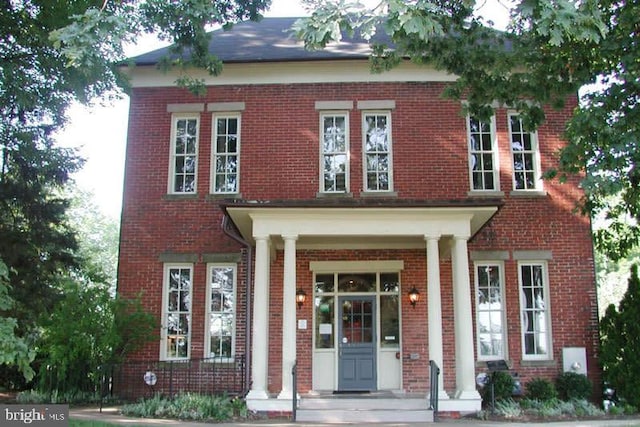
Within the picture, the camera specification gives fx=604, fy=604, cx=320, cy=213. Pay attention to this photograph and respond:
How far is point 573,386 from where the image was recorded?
12.5 metres

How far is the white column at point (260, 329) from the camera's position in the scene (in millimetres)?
11359

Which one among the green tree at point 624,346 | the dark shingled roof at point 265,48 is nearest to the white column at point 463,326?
the green tree at point 624,346

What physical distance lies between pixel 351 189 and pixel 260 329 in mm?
4227

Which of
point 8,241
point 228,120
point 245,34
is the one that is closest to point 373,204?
→ point 228,120

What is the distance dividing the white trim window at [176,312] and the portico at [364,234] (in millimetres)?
2775

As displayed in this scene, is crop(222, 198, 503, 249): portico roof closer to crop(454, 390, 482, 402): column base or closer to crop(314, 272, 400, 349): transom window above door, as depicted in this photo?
crop(314, 272, 400, 349): transom window above door

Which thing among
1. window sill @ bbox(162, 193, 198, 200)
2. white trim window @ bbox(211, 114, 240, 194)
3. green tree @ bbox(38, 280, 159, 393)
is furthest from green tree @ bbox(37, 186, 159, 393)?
white trim window @ bbox(211, 114, 240, 194)

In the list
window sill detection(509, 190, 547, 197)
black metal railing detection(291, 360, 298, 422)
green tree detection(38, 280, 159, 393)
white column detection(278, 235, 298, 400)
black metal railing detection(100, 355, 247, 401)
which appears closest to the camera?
black metal railing detection(291, 360, 298, 422)

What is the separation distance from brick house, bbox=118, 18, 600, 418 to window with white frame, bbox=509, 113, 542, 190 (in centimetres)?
3

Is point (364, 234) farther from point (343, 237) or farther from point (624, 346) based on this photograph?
point (624, 346)

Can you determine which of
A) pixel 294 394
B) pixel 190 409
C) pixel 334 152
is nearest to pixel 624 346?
pixel 294 394

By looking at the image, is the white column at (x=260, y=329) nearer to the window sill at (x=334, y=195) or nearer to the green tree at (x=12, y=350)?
the window sill at (x=334, y=195)

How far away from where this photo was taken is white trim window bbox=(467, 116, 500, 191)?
14133 millimetres

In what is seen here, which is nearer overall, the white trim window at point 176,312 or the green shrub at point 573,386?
the green shrub at point 573,386
